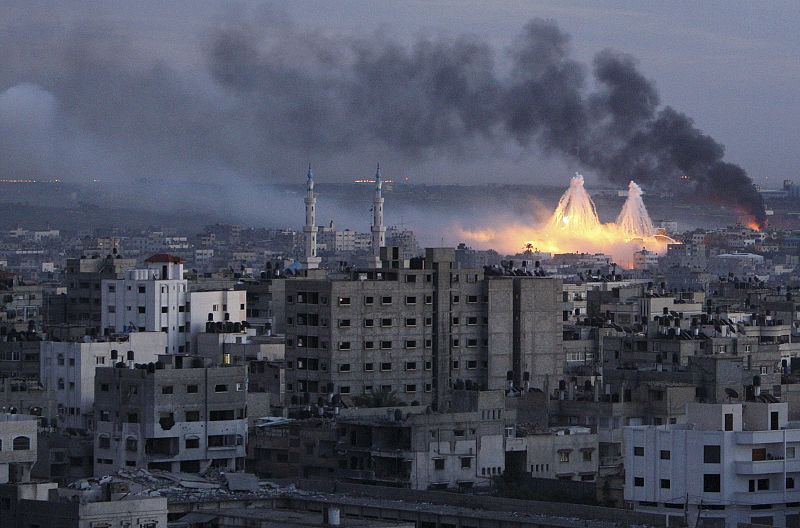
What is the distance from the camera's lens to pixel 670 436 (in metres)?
34.2

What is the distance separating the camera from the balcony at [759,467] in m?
33.9

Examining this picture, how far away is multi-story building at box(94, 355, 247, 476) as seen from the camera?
4028 centimetres

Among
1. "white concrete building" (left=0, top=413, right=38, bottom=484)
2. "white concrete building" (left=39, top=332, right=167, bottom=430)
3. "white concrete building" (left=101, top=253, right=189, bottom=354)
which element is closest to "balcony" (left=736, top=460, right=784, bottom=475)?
"white concrete building" (left=0, top=413, right=38, bottom=484)

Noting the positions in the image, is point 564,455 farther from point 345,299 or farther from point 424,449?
point 345,299

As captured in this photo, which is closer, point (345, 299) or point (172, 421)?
point (172, 421)

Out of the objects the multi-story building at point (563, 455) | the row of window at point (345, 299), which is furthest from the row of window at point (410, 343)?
the multi-story building at point (563, 455)

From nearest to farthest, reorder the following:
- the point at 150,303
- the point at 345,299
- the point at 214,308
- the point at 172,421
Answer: the point at 172,421 < the point at 345,299 < the point at 150,303 < the point at 214,308

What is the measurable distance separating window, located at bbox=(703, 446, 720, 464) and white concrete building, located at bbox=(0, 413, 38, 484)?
8.36 metres

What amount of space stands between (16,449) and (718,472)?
8729 millimetres

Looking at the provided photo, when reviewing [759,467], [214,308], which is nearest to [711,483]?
[759,467]

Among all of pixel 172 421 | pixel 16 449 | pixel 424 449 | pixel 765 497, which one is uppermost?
pixel 172 421

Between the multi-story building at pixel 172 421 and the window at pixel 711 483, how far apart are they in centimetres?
889

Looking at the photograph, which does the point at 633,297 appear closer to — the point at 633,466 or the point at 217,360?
the point at 217,360

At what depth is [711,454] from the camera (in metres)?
34.0
